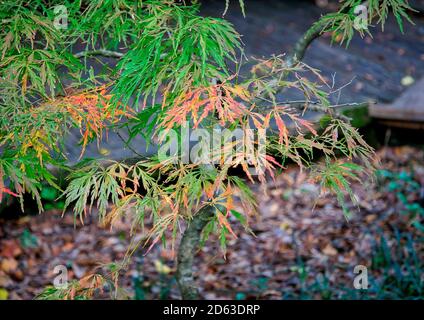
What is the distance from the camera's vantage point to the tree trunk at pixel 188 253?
8.61ft

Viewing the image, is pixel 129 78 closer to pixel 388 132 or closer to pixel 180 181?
pixel 180 181

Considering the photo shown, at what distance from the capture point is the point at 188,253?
2.73 meters

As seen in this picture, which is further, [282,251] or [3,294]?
[282,251]

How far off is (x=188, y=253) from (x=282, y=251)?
62.3 inches

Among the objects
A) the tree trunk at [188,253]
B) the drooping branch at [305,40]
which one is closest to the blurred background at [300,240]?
the tree trunk at [188,253]

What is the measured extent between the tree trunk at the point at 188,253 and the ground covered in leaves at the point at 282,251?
0.69 meters

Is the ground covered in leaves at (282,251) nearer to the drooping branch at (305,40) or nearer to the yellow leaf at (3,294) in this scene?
the yellow leaf at (3,294)

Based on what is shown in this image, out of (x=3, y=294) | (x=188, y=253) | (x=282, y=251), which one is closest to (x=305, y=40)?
(x=188, y=253)

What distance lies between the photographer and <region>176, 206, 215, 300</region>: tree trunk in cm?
262

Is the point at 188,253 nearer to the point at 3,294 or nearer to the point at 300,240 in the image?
the point at 3,294

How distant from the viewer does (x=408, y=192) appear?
4.54 m

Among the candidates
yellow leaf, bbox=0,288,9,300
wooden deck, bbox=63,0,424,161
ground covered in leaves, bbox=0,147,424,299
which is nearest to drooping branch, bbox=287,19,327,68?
ground covered in leaves, bbox=0,147,424,299
